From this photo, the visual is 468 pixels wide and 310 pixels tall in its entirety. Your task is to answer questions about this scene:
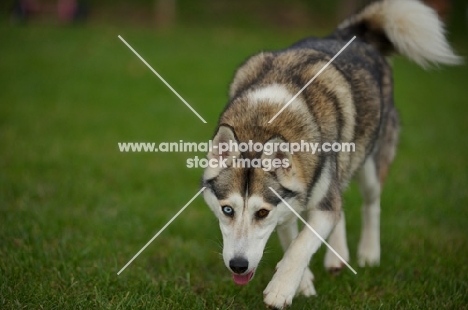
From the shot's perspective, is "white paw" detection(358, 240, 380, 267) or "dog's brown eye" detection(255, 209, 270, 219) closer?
"dog's brown eye" detection(255, 209, 270, 219)

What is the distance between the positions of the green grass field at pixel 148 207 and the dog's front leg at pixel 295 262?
15.1 inches

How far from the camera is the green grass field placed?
3953 mm

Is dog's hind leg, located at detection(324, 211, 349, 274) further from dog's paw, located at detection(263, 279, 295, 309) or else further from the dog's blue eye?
the dog's blue eye

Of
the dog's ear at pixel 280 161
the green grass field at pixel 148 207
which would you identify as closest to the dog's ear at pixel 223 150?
the dog's ear at pixel 280 161

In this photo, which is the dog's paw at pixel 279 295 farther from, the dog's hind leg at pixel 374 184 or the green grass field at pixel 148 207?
the dog's hind leg at pixel 374 184

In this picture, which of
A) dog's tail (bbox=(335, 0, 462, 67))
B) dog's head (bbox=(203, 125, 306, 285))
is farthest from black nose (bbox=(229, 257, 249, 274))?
dog's tail (bbox=(335, 0, 462, 67))

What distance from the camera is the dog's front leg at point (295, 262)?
134 inches

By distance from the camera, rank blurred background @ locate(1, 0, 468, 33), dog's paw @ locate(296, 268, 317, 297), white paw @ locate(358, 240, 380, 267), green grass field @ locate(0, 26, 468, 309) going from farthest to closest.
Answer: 1. blurred background @ locate(1, 0, 468, 33)
2. white paw @ locate(358, 240, 380, 267)
3. dog's paw @ locate(296, 268, 317, 297)
4. green grass field @ locate(0, 26, 468, 309)

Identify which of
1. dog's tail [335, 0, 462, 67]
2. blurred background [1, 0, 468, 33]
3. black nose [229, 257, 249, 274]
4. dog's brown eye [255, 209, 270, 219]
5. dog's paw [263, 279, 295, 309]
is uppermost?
dog's tail [335, 0, 462, 67]

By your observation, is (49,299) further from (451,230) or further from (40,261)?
(451,230)

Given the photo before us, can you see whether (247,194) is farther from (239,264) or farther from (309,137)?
(309,137)

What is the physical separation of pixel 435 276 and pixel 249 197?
72.7 inches

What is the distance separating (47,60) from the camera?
560 inches

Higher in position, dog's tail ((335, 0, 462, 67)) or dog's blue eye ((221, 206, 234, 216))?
dog's tail ((335, 0, 462, 67))
